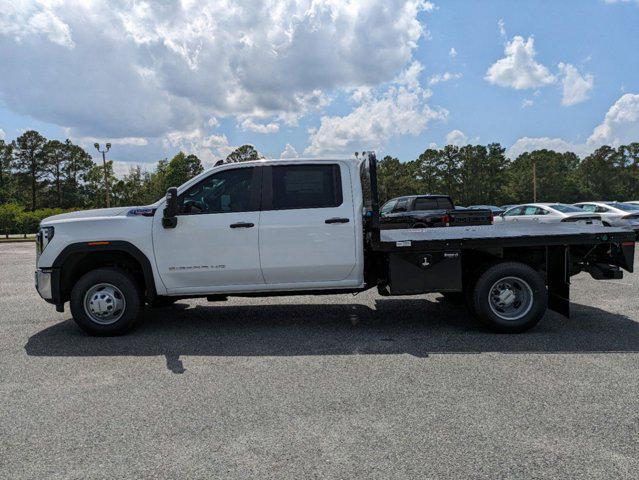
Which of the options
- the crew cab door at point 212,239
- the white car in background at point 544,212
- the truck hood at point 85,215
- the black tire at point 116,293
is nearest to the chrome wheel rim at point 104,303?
the black tire at point 116,293

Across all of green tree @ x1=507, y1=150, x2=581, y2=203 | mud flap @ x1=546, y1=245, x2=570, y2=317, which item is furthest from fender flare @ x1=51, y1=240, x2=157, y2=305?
green tree @ x1=507, y1=150, x2=581, y2=203

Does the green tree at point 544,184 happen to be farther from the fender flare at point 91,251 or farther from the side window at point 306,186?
the fender flare at point 91,251

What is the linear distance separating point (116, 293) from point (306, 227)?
7.92ft

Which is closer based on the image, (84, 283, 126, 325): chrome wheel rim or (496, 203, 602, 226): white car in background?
(84, 283, 126, 325): chrome wheel rim

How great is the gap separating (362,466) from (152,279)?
3.90 meters

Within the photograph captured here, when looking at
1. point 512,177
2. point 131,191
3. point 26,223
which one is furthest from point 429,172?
point 26,223

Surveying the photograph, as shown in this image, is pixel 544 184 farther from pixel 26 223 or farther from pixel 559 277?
pixel 559 277

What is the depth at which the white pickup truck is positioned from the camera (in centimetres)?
605

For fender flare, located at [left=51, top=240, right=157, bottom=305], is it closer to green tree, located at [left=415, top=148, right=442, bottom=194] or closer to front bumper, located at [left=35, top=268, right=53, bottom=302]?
front bumper, located at [left=35, top=268, right=53, bottom=302]

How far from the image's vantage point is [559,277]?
619cm

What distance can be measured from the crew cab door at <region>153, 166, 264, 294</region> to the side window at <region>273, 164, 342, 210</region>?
27 cm

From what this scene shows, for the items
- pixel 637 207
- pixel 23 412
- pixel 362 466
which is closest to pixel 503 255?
pixel 362 466

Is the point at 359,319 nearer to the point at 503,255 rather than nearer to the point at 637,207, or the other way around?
the point at 503,255

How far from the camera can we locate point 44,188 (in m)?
80.7
